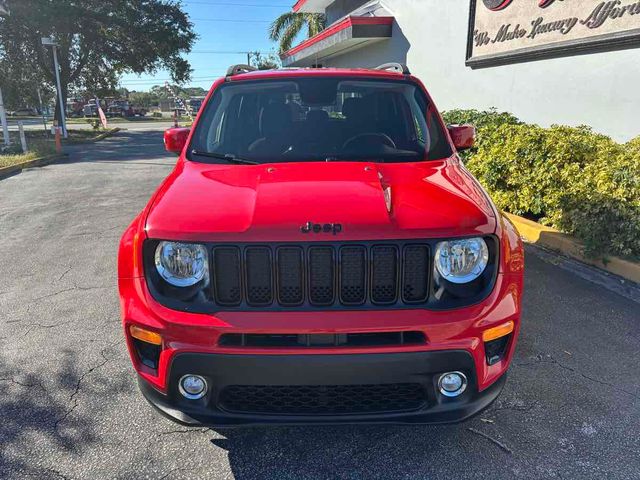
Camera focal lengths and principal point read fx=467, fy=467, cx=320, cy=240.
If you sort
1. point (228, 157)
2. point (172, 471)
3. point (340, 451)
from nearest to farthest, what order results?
point (172, 471) → point (340, 451) → point (228, 157)

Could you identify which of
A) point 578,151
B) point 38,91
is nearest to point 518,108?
point 578,151

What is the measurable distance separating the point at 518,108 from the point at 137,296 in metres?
8.61

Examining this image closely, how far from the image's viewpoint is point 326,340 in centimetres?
204

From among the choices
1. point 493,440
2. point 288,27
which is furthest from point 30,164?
point 288,27

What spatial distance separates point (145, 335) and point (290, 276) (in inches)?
27.7

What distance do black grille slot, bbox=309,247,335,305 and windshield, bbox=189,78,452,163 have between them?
1.00 m

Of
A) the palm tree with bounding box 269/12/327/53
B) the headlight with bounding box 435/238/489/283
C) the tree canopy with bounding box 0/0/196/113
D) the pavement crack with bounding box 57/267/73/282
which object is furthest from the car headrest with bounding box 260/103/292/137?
the palm tree with bounding box 269/12/327/53

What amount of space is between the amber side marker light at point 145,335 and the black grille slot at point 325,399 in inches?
14.9

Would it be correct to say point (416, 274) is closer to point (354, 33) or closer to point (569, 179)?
point (569, 179)

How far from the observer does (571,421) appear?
266 centimetres

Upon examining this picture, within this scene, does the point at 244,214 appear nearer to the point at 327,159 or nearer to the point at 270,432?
the point at 327,159

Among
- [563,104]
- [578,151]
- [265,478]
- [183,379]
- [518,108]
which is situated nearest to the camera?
[183,379]

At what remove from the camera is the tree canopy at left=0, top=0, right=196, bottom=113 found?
2162 cm

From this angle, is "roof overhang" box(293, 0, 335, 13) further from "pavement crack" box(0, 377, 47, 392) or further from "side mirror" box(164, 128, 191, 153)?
"pavement crack" box(0, 377, 47, 392)
